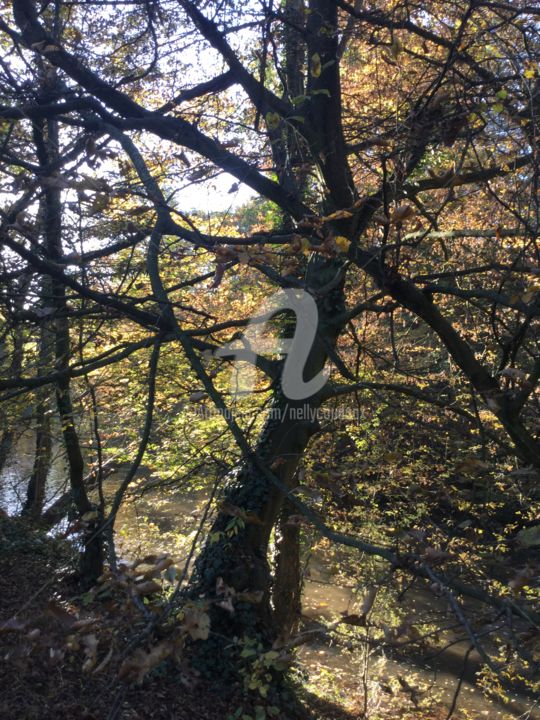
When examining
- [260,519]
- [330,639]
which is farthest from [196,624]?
[330,639]

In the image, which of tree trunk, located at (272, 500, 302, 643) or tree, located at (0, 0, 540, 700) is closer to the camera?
tree, located at (0, 0, 540, 700)

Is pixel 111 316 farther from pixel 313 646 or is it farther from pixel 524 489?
pixel 313 646

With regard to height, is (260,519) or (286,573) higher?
(260,519)

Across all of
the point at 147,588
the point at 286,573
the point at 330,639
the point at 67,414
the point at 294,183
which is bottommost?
the point at 330,639

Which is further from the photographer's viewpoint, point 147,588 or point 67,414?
point 67,414

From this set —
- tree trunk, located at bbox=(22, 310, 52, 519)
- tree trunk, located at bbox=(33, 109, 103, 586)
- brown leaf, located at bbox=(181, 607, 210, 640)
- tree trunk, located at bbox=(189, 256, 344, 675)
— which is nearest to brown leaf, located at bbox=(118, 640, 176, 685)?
brown leaf, located at bbox=(181, 607, 210, 640)

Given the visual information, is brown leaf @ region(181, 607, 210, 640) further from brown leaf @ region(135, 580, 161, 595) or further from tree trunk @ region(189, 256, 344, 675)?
A: tree trunk @ region(189, 256, 344, 675)

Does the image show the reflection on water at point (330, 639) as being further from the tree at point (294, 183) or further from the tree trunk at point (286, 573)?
the tree at point (294, 183)

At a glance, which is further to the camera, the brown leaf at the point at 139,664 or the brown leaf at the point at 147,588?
the brown leaf at the point at 147,588

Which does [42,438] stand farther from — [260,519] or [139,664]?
[139,664]

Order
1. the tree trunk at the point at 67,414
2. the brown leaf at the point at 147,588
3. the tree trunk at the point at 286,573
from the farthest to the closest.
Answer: the tree trunk at the point at 286,573, the tree trunk at the point at 67,414, the brown leaf at the point at 147,588

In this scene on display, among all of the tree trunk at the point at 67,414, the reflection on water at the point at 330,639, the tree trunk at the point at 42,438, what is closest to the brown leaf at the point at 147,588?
the tree trunk at the point at 42,438

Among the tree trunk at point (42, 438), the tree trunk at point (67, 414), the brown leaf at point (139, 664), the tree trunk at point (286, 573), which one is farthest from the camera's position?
the tree trunk at point (286, 573)

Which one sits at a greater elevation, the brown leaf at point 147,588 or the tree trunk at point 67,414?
the tree trunk at point 67,414
